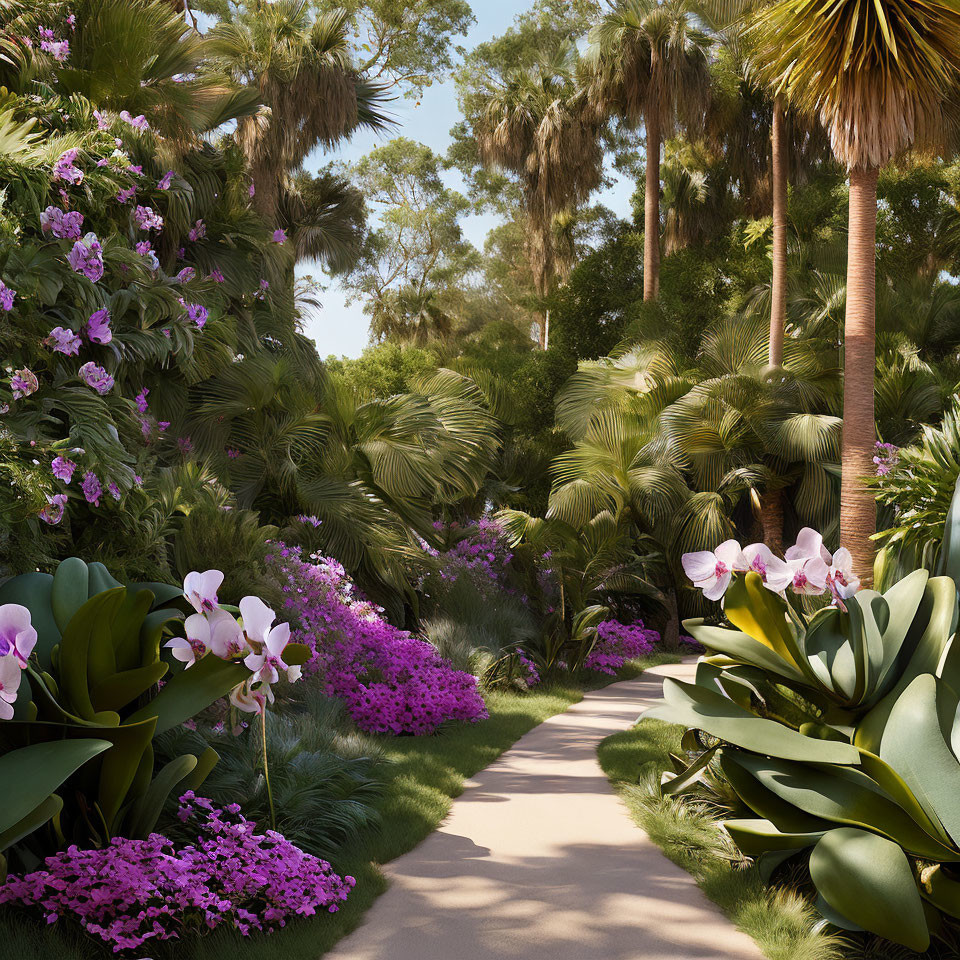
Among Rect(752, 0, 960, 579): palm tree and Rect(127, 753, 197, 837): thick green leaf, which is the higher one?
Rect(752, 0, 960, 579): palm tree

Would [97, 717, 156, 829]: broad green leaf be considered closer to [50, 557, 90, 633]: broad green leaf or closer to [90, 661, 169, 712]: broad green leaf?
[90, 661, 169, 712]: broad green leaf

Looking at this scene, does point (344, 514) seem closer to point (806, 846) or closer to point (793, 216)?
point (806, 846)

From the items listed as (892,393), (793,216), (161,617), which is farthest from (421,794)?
(793,216)

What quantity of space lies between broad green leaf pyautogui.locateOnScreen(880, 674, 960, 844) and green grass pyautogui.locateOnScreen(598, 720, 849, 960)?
66 centimetres

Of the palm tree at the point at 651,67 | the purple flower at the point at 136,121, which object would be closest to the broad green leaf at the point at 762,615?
the purple flower at the point at 136,121

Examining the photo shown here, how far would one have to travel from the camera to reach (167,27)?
306 inches

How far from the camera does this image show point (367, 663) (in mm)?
7961

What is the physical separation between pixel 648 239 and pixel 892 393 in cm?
658

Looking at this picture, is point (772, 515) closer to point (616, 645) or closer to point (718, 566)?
point (616, 645)

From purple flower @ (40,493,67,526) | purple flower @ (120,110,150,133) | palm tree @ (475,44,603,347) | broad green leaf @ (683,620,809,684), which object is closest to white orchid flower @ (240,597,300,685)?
purple flower @ (40,493,67,526)

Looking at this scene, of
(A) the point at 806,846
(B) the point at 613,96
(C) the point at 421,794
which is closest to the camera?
(A) the point at 806,846

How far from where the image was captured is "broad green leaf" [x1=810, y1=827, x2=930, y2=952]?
9.49 ft

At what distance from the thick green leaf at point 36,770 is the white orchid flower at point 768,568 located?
277cm

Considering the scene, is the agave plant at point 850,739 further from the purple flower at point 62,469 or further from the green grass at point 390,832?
the purple flower at point 62,469
